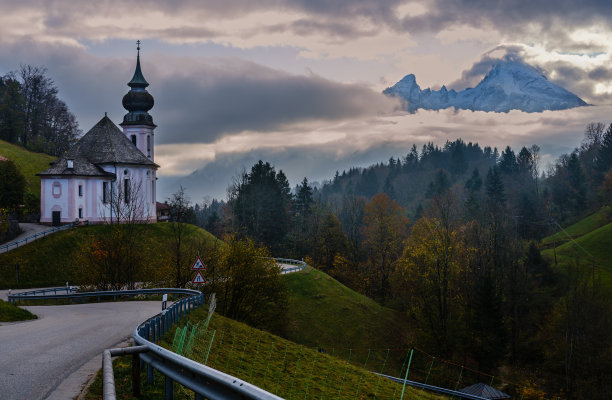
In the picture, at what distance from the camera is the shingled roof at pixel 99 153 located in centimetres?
6719

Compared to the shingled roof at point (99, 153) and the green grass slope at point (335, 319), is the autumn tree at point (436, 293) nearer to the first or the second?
the green grass slope at point (335, 319)

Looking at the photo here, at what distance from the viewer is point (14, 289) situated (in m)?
48.0

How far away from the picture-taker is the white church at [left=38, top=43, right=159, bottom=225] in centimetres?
6519

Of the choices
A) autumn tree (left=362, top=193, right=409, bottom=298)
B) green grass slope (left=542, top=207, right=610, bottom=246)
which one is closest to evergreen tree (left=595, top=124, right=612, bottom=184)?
green grass slope (left=542, top=207, right=610, bottom=246)

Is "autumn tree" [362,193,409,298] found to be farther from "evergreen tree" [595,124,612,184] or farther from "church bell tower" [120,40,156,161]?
"evergreen tree" [595,124,612,184]

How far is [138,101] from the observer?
79.0m

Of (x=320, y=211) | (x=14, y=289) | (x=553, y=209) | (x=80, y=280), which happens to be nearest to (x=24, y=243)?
(x=14, y=289)

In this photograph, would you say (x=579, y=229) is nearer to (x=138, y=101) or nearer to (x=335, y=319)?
(x=335, y=319)

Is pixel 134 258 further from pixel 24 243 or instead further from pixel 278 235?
→ pixel 278 235

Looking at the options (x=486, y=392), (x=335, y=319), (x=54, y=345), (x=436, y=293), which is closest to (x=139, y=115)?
(x=335, y=319)

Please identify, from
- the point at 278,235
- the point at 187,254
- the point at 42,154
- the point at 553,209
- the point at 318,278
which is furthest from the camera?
the point at 553,209

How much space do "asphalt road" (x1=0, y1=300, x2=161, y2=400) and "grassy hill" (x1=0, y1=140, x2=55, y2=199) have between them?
58.6 m

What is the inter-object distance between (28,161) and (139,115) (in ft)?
83.1

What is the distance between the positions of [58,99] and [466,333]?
108 m
